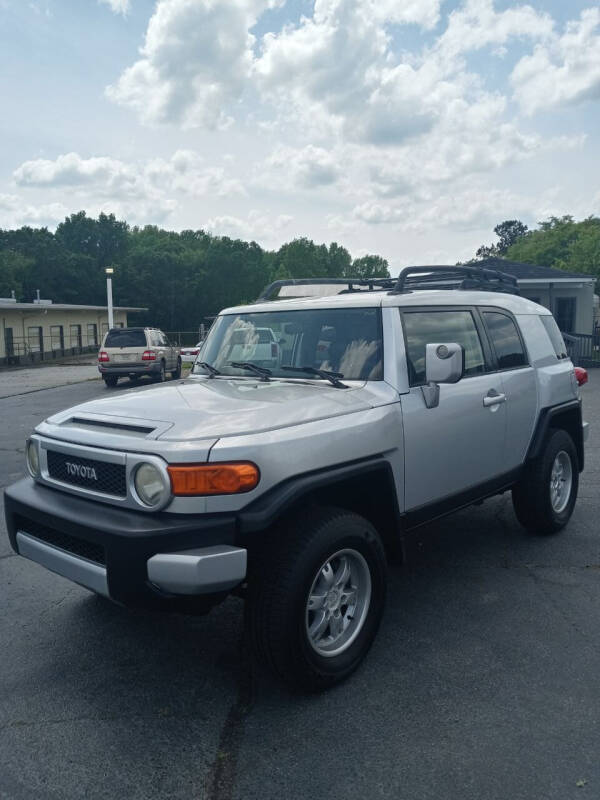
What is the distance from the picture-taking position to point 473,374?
4.38m

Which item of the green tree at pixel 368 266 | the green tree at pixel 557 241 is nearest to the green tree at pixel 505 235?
the green tree at pixel 368 266

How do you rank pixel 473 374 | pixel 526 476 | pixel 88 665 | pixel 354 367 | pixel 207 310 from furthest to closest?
1. pixel 207 310
2. pixel 526 476
3. pixel 473 374
4. pixel 354 367
5. pixel 88 665

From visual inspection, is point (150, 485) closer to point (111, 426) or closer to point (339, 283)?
point (111, 426)

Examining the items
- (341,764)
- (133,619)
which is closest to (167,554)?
(341,764)

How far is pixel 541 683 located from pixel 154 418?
7.51ft

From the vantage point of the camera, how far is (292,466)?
2990 millimetres

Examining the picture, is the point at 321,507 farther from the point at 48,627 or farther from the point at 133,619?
the point at 48,627

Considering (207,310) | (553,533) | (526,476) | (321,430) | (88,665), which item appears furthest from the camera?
(207,310)

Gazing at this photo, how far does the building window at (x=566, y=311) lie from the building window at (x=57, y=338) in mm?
27982

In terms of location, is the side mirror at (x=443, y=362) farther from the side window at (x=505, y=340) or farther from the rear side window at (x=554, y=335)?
the rear side window at (x=554, y=335)

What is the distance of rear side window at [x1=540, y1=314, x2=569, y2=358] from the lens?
216 inches

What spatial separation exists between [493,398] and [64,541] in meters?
2.81

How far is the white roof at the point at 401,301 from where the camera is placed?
13.0 ft

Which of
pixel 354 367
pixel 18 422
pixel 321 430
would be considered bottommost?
pixel 18 422
